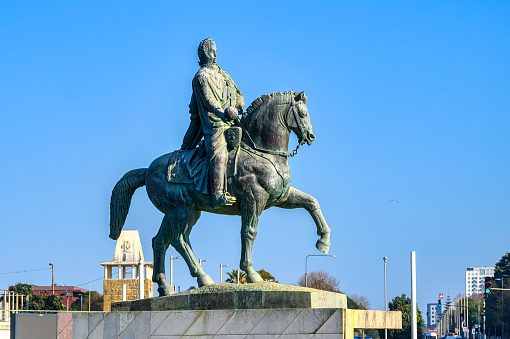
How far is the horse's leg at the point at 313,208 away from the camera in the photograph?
54.4ft

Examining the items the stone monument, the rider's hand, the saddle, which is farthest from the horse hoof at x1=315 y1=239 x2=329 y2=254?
the stone monument

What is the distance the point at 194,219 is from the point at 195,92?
2303 mm

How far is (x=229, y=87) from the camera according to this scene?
56.4ft

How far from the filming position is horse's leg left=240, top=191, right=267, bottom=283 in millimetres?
16016

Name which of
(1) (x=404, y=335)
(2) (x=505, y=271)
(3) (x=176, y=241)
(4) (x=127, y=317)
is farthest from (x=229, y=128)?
(2) (x=505, y=271)

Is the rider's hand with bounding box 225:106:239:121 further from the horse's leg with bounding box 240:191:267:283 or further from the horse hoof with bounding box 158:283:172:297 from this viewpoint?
the horse hoof with bounding box 158:283:172:297

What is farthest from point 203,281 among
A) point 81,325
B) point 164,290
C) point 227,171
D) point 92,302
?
point 92,302

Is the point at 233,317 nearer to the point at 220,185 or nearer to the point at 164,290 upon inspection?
the point at 164,290

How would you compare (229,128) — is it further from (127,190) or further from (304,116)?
(127,190)

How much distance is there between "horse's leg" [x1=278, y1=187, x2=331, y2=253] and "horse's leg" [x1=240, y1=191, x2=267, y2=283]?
71 cm

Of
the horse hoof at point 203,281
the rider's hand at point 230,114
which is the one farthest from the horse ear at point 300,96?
the horse hoof at point 203,281

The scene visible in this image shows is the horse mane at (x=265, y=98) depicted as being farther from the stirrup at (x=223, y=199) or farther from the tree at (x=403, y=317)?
the tree at (x=403, y=317)

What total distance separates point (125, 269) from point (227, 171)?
1393 inches

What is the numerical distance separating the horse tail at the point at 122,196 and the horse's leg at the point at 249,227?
2.29 metres
